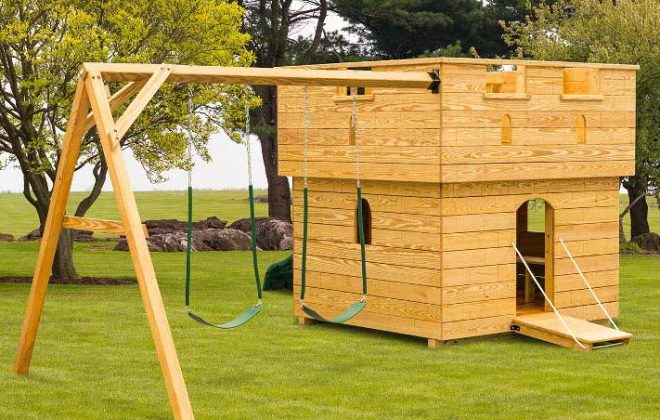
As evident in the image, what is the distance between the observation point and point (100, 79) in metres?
10.2

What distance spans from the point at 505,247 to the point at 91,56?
302 inches

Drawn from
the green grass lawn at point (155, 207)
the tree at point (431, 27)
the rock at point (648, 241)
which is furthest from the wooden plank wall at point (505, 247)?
the green grass lawn at point (155, 207)

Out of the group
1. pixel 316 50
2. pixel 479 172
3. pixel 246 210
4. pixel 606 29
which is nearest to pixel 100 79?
pixel 479 172

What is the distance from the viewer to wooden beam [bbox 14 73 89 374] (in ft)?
35.5

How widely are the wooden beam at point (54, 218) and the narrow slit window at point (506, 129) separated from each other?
192 inches

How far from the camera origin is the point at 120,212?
973cm

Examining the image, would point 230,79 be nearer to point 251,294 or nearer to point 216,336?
point 216,336

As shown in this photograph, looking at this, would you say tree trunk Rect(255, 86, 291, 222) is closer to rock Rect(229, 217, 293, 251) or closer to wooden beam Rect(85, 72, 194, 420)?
rock Rect(229, 217, 293, 251)

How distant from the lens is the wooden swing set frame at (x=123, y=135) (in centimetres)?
941

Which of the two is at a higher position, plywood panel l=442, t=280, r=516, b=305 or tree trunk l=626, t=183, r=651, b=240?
plywood panel l=442, t=280, r=516, b=305

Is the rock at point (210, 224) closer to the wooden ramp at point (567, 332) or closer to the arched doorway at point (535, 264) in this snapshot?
the arched doorway at point (535, 264)

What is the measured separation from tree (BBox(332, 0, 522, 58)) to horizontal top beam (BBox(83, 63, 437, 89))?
1918 centimetres

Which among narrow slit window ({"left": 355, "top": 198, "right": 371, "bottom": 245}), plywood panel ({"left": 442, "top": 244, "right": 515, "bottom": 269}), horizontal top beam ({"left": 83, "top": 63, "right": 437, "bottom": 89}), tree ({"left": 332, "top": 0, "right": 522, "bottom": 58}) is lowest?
plywood panel ({"left": 442, "top": 244, "right": 515, "bottom": 269})

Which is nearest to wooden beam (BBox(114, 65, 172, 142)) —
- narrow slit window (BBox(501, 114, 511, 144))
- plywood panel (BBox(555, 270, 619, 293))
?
narrow slit window (BBox(501, 114, 511, 144))
